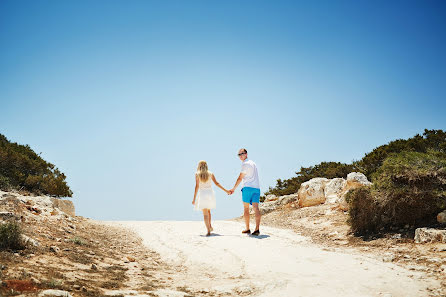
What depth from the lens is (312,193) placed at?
16953 mm

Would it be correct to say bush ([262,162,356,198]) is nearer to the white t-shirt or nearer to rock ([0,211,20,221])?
the white t-shirt

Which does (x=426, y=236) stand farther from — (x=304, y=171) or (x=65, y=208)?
(x=304, y=171)

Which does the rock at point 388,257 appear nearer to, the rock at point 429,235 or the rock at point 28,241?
the rock at point 429,235

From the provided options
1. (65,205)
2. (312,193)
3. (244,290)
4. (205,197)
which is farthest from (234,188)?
(65,205)

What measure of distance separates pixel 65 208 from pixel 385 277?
13406 millimetres

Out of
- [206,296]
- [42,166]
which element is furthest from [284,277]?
[42,166]

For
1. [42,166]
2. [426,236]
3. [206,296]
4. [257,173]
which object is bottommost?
[206,296]

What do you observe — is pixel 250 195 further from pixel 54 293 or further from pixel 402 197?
pixel 54 293

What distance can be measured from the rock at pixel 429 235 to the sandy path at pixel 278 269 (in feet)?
6.13

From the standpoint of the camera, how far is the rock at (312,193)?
1678cm

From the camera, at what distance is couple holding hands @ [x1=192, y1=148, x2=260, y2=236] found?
34.1 ft

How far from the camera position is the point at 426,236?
26.5ft

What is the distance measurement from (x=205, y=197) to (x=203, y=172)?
2.77 ft

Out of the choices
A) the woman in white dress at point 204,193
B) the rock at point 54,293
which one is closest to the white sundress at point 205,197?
the woman in white dress at point 204,193
